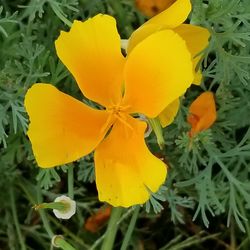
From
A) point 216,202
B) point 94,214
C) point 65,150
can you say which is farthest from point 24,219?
point 65,150

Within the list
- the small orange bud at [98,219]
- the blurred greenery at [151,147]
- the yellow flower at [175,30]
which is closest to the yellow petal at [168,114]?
the yellow flower at [175,30]

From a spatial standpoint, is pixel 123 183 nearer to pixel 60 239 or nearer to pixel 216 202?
pixel 60 239

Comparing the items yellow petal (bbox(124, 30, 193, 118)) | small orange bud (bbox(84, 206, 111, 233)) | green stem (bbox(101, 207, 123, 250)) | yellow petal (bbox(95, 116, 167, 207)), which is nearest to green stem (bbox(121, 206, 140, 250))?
green stem (bbox(101, 207, 123, 250))

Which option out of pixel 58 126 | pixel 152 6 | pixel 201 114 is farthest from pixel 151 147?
pixel 58 126

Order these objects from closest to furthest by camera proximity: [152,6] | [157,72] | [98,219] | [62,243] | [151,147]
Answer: [157,72]
[62,243]
[152,6]
[151,147]
[98,219]

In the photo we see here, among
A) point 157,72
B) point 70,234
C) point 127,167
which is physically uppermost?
point 157,72

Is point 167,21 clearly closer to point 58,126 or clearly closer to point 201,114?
point 58,126

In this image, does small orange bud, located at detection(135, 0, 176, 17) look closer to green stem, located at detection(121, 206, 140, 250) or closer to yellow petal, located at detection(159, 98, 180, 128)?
yellow petal, located at detection(159, 98, 180, 128)
